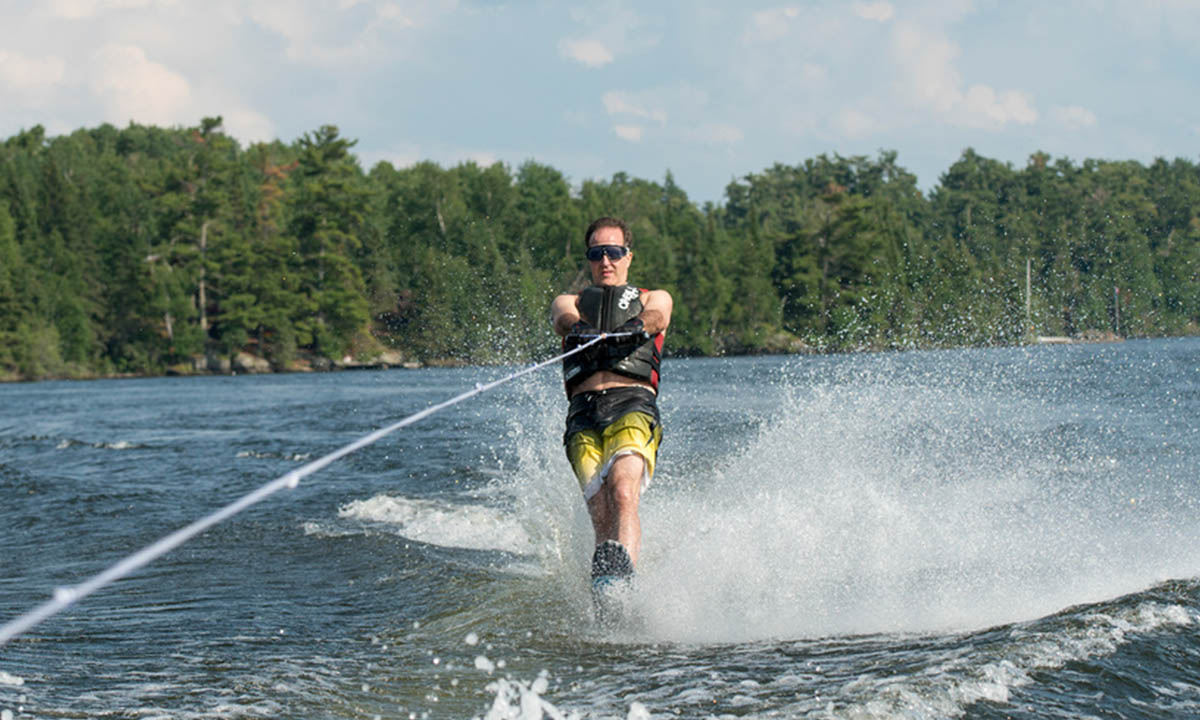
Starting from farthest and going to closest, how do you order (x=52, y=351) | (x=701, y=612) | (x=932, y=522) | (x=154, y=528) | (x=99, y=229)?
(x=99, y=229), (x=52, y=351), (x=154, y=528), (x=932, y=522), (x=701, y=612)

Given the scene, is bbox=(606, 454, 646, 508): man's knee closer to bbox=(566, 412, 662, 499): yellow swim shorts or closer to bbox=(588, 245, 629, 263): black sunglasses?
bbox=(566, 412, 662, 499): yellow swim shorts

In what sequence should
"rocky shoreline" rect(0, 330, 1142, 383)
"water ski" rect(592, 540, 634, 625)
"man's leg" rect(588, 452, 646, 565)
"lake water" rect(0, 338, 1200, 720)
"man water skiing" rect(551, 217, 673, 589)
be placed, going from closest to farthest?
"lake water" rect(0, 338, 1200, 720) < "water ski" rect(592, 540, 634, 625) < "man's leg" rect(588, 452, 646, 565) < "man water skiing" rect(551, 217, 673, 589) < "rocky shoreline" rect(0, 330, 1142, 383)

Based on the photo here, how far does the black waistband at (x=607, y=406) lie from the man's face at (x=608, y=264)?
0.55 m

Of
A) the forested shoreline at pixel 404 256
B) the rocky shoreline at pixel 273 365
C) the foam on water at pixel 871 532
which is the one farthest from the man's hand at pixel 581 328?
the rocky shoreline at pixel 273 365

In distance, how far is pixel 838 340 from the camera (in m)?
51.9

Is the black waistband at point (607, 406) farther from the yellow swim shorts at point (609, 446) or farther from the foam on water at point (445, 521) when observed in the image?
the foam on water at point (445, 521)

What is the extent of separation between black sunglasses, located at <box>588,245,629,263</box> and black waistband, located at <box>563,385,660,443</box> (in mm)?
656

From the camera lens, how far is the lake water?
12.7ft

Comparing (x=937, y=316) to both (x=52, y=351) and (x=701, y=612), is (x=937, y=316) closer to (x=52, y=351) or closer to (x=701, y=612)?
(x=701, y=612)

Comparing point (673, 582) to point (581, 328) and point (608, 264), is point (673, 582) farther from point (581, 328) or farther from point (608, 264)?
point (608, 264)

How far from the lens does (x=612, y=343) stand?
5344 millimetres

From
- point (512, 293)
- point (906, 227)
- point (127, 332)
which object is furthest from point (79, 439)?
point (906, 227)

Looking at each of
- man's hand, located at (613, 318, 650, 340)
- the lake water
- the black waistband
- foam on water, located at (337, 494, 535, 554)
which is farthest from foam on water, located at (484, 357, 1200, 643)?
man's hand, located at (613, 318, 650, 340)

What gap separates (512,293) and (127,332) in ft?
84.2
